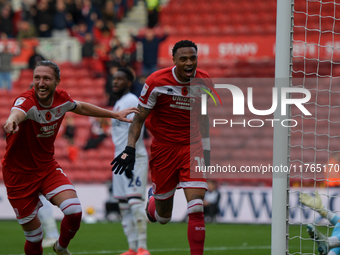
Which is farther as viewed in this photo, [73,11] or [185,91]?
[73,11]

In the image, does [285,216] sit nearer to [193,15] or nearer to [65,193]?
[65,193]

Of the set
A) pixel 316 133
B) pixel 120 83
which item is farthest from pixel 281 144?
pixel 316 133

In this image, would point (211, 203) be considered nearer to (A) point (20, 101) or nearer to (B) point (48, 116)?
(B) point (48, 116)

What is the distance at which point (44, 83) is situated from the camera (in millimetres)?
4898

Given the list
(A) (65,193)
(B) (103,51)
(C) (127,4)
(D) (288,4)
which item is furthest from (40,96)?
(C) (127,4)

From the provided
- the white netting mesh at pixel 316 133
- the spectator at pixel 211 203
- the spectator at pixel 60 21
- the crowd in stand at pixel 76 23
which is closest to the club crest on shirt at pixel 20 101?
the white netting mesh at pixel 316 133

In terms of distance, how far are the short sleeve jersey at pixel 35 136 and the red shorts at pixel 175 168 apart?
1.12 metres

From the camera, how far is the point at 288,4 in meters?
4.76

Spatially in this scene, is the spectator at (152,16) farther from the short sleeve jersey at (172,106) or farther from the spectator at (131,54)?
the short sleeve jersey at (172,106)

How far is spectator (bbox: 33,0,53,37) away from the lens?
16.8m

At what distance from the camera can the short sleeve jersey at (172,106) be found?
523 cm

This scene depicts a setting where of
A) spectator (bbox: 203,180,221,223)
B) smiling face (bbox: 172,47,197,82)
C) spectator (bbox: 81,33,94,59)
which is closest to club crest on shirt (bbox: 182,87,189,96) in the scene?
smiling face (bbox: 172,47,197,82)

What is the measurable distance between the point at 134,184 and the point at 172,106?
1765 mm

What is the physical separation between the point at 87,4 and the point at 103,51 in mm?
2709
